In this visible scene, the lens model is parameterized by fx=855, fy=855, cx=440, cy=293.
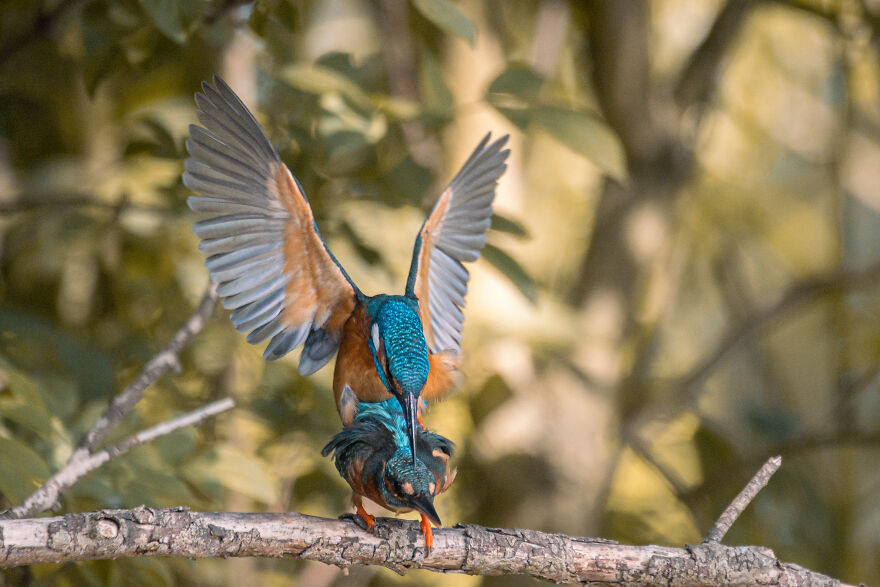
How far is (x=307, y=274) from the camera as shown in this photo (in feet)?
6.63

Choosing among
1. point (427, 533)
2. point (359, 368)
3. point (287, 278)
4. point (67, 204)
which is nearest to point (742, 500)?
point (427, 533)

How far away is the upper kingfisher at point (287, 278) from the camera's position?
1.80m

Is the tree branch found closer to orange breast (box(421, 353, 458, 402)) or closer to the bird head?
orange breast (box(421, 353, 458, 402))

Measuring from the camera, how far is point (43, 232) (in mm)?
2926

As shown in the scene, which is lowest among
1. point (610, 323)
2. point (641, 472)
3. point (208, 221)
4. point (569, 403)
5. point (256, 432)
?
point (641, 472)

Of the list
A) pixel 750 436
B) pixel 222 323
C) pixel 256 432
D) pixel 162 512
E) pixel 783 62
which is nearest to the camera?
pixel 162 512

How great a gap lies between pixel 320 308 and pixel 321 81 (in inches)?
22.5

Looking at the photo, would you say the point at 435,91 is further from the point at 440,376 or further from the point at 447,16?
the point at 440,376

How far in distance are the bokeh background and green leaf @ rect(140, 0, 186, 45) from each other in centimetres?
1

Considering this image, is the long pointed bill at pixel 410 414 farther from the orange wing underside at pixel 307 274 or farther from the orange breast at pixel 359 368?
the orange wing underside at pixel 307 274

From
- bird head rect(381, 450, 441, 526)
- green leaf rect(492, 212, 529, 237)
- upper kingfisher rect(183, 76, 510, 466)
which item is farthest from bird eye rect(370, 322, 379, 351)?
green leaf rect(492, 212, 529, 237)

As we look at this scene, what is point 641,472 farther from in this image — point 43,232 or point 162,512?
point 162,512

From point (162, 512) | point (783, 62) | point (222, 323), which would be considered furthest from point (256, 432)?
point (783, 62)

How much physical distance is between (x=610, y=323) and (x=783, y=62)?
11.3 feet
